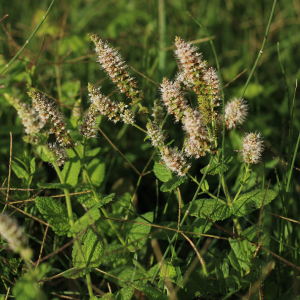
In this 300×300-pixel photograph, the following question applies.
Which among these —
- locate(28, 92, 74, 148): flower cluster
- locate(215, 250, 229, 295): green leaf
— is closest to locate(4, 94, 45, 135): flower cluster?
locate(28, 92, 74, 148): flower cluster

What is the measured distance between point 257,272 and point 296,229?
0.50m

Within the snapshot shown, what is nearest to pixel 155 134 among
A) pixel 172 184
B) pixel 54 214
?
pixel 172 184

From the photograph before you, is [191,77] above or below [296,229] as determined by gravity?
A: above

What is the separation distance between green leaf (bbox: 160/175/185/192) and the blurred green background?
88 cm

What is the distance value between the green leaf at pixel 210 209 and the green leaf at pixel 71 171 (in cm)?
68

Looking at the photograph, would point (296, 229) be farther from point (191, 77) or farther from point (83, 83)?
point (83, 83)

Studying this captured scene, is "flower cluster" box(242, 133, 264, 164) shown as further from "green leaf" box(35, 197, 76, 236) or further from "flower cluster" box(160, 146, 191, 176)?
"green leaf" box(35, 197, 76, 236)

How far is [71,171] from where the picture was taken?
1.91 metres

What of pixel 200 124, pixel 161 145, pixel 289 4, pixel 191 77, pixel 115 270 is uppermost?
pixel 289 4

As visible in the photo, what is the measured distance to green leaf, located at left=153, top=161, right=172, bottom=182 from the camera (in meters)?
1.79

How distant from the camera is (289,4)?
14.7ft

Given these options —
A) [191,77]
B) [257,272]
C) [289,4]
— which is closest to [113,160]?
[191,77]

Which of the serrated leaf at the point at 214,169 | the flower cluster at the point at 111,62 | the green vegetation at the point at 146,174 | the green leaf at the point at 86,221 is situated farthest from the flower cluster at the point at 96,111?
the serrated leaf at the point at 214,169

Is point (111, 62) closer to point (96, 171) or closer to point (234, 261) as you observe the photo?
point (96, 171)
